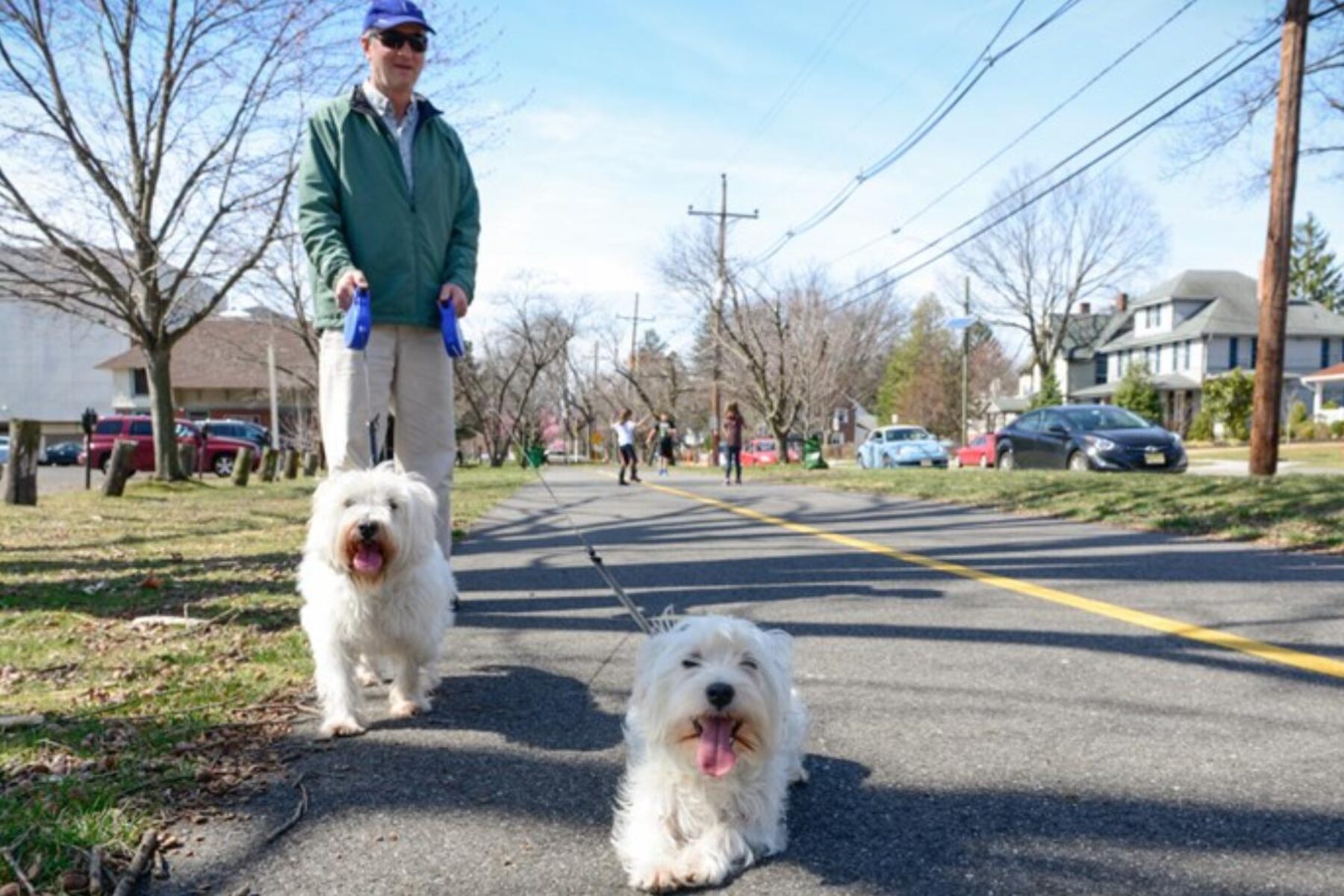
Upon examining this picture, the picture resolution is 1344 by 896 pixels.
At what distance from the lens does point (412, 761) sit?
9.91ft

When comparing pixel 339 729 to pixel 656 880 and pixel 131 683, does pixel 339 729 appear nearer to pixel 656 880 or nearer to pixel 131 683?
pixel 131 683

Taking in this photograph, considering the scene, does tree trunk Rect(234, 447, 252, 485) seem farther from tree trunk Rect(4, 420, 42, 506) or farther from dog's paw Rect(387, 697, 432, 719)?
dog's paw Rect(387, 697, 432, 719)

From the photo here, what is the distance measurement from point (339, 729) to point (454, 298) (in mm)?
1933

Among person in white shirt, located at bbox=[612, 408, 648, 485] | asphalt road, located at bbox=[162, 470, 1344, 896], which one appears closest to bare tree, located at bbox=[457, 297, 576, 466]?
person in white shirt, located at bbox=[612, 408, 648, 485]

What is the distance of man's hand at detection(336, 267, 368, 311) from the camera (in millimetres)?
3887

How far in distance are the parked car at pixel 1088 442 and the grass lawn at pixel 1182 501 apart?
379cm

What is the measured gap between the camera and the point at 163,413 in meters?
18.3

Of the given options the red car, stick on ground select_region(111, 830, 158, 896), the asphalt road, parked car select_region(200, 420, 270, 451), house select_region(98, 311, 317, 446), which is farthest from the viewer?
house select_region(98, 311, 317, 446)

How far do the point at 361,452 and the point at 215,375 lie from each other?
207ft

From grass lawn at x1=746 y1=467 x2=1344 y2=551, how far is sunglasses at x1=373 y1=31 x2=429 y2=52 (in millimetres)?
7218

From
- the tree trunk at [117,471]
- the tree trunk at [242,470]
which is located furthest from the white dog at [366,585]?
the tree trunk at [242,470]

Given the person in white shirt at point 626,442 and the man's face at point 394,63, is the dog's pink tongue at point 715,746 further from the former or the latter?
the person in white shirt at point 626,442

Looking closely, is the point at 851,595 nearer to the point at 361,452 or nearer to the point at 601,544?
the point at 361,452

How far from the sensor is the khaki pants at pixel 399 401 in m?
4.10
